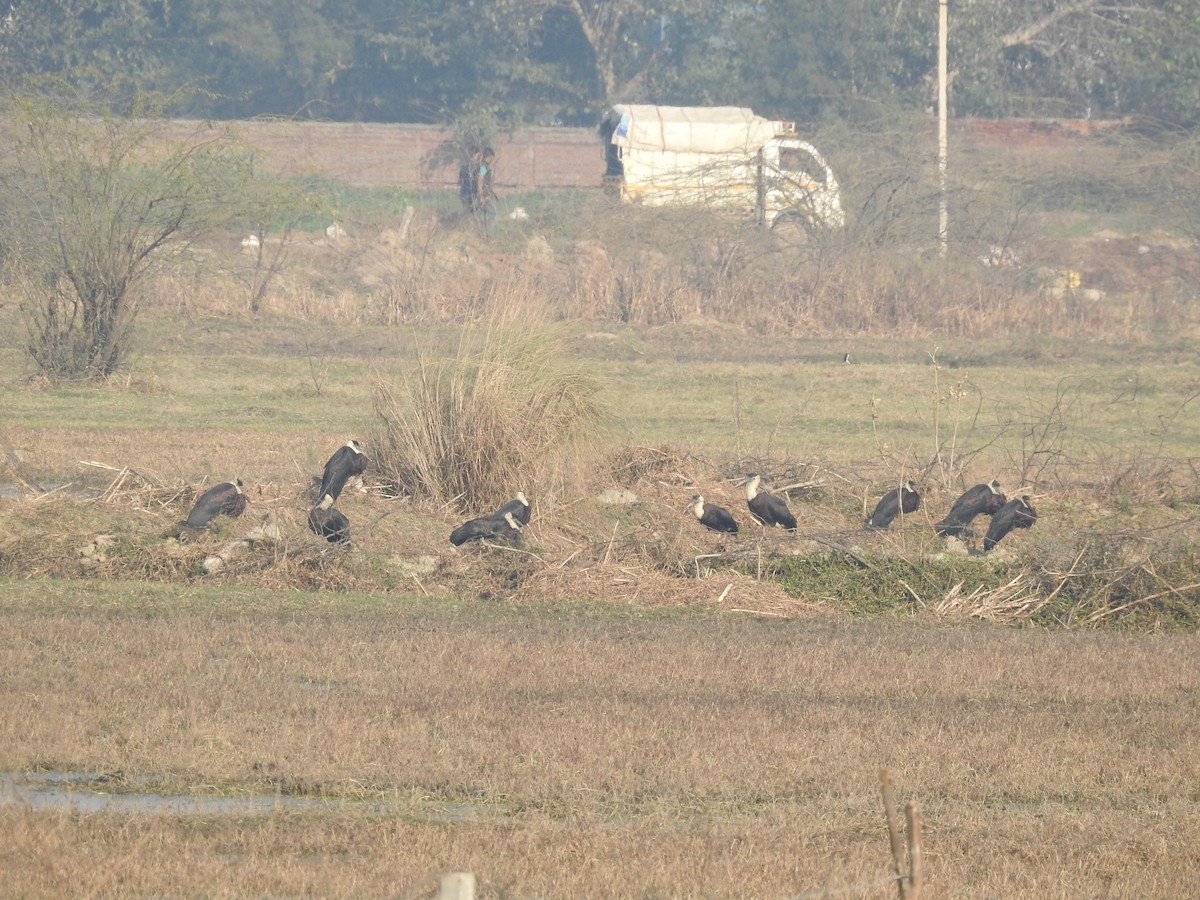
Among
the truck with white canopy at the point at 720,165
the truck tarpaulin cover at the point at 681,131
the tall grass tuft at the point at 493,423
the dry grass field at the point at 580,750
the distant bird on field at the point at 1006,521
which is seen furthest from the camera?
the truck tarpaulin cover at the point at 681,131

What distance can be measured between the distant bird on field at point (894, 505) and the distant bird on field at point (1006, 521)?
778 mm

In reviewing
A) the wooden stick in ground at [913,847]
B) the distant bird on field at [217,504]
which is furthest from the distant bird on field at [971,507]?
the wooden stick in ground at [913,847]

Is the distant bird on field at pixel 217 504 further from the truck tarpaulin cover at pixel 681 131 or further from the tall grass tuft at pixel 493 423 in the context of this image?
the truck tarpaulin cover at pixel 681 131

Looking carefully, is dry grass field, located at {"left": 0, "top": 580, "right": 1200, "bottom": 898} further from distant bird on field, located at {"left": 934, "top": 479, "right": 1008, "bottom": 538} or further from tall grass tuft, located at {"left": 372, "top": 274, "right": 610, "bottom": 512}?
tall grass tuft, located at {"left": 372, "top": 274, "right": 610, "bottom": 512}

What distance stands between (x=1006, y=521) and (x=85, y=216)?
1290 cm

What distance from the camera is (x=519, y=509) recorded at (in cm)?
1302

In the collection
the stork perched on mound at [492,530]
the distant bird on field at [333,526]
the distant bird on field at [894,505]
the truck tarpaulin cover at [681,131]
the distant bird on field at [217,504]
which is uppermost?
the truck tarpaulin cover at [681,131]

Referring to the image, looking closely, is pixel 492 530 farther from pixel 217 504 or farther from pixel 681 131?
pixel 681 131

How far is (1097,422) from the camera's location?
70.0 ft

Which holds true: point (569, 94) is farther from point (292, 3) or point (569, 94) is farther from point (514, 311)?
point (514, 311)

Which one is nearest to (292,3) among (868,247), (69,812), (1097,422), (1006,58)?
(1006,58)

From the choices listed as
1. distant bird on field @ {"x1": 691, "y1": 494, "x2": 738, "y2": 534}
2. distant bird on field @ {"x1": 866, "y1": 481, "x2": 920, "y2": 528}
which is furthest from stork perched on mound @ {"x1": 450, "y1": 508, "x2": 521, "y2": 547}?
distant bird on field @ {"x1": 866, "y1": 481, "x2": 920, "y2": 528}

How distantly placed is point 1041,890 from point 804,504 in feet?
29.2

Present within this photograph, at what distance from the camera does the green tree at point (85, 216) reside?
21.0m
